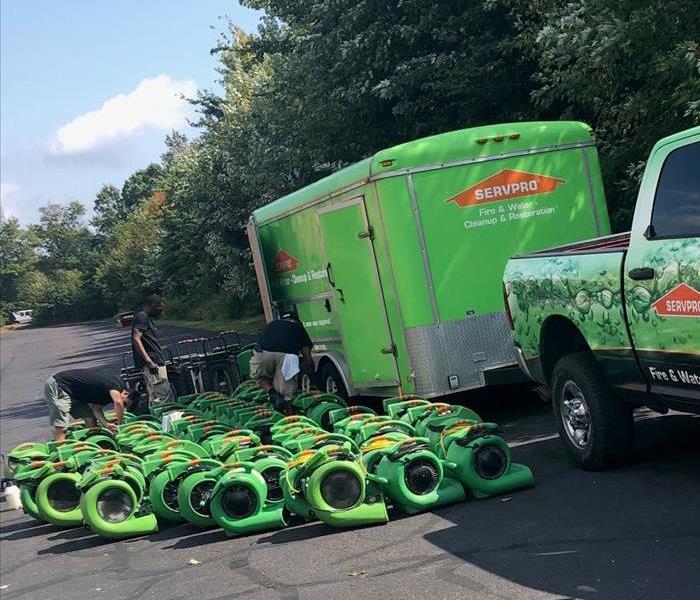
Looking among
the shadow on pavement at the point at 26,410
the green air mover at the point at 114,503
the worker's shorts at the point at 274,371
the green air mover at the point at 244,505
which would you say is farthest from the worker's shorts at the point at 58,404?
the shadow on pavement at the point at 26,410

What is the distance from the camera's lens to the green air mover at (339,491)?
6.50 meters

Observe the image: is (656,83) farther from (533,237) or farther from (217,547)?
(217,547)

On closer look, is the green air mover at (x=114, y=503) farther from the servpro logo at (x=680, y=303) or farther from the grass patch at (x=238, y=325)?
the grass patch at (x=238, y=325)

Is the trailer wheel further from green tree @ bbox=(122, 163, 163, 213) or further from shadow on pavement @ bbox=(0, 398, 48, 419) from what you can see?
green tree @ bbox=(122, 163, 163, 213)

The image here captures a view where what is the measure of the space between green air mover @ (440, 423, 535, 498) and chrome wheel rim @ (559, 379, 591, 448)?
1.65 feet

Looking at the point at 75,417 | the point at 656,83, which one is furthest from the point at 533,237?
the point at 75,417

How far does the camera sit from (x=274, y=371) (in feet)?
36.7

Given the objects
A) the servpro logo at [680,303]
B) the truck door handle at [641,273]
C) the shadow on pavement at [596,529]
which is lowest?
the shadow on pavement at [596,529]

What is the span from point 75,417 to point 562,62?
722cm

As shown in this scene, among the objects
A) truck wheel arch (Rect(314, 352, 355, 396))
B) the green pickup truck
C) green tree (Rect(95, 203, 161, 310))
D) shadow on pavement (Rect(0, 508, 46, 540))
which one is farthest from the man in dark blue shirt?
green tree (Rect(95, 203, 161, 310))

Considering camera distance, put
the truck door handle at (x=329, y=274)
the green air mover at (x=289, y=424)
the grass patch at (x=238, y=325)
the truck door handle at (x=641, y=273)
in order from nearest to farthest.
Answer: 1. the truck door handle at (x=641, y=273)
2. the green air mover at (x=289, y=424)
3. the truck door handle at (x=329, y=274)
4. the grass patch at (x=238, y=325)

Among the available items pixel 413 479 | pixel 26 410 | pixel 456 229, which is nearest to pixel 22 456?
pixel 413 479

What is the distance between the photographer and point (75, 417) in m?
11.3

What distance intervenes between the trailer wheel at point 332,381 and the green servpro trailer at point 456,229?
153cm
